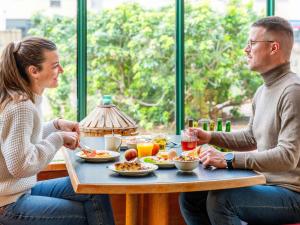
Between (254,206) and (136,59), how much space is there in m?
1.96

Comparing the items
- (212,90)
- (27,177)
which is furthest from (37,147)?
(212,90)

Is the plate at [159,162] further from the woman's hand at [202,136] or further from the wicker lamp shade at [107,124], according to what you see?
the wicker lamp shade at [107,124]

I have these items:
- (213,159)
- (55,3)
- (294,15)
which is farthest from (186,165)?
(294,15)

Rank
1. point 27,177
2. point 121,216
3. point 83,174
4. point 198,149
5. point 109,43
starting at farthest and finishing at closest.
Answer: point 109,43, point 121,216, point 198,149, point 27,177, point 83,174

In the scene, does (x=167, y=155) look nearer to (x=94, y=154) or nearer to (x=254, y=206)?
(x=94, y=154)

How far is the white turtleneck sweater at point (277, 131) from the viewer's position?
224cm

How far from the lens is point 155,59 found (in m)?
3.96

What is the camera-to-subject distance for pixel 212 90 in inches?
161

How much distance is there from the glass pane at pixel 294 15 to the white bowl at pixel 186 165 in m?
2.35

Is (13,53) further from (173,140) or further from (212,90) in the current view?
(212,90)

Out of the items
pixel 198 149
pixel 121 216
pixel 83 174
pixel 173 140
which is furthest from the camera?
pixel 121 216

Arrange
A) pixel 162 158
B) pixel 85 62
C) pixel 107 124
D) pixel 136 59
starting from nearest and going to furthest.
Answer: pixel 162 158
pixel 107 124
pixel 85 62
pixel 136 59

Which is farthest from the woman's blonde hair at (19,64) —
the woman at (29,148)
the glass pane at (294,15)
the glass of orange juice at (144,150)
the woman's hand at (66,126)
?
the glass pane at (294,15)

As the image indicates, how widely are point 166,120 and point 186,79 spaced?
14.0 inches
